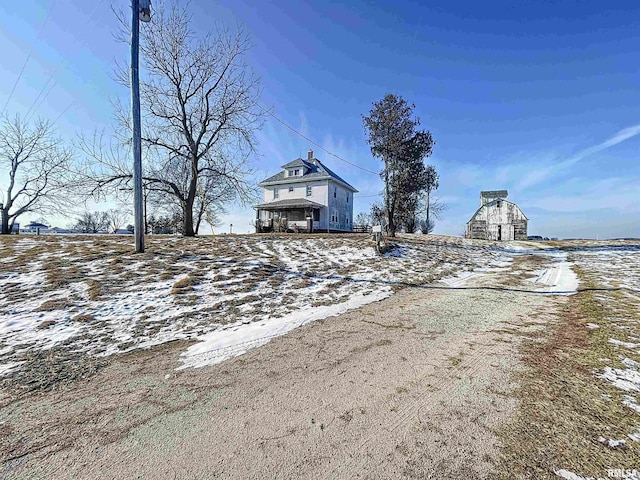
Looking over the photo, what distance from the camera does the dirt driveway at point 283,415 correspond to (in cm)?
184

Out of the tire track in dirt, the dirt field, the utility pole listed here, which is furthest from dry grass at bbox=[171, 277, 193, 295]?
the tire track in dirt

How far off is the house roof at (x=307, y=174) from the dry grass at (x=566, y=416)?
25.9 m

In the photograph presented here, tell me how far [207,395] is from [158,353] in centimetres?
139

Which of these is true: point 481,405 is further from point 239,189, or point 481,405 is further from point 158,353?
point 239,189

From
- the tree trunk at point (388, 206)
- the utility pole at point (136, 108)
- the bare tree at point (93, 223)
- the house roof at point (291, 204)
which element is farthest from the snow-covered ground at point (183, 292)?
the bare tree at point (93, 223)

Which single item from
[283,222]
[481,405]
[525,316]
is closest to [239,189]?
[283,222]

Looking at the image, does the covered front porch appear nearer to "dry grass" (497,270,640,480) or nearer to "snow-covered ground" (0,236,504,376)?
"snow-covered ground" (0,236,504,376)

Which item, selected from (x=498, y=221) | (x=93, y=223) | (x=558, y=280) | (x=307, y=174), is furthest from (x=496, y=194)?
(x=93, y=223)

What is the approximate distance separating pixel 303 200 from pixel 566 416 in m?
26.8

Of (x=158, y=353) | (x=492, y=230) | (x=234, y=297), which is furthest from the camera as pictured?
(x=492, y=230)

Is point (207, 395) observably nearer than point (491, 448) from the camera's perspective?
No

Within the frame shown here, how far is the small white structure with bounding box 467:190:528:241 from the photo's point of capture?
97.9 ft

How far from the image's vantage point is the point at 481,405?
2438 millimetres

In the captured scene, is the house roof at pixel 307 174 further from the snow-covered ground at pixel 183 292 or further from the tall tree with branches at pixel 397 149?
the snow-covered ground at pixel 183 292
